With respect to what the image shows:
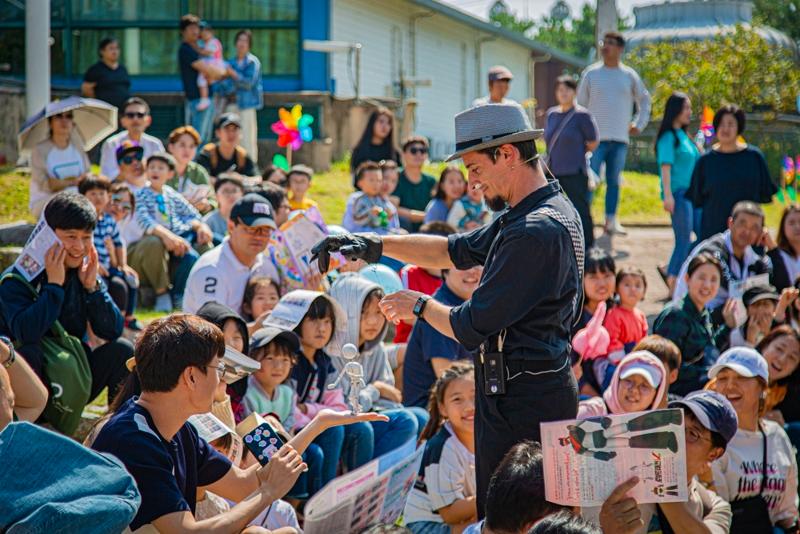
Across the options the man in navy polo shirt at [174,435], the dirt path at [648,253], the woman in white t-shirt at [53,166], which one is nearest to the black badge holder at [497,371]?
the man in navy polo shirt at [174,435]

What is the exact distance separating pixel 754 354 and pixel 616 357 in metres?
0.98

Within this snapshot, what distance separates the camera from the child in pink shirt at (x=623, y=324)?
7047 mm

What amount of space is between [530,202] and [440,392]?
1.56 metres

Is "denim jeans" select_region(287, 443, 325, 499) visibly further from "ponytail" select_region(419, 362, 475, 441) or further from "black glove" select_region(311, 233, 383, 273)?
"black glove" select_region(311, 233, 383, 273)

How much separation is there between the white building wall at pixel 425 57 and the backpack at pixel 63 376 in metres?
15.2

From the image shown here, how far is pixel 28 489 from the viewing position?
2951 mm

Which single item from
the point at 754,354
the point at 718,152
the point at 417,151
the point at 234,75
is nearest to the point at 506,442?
the point at 754,354

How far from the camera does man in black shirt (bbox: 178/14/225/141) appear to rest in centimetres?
1363

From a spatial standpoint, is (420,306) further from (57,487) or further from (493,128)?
(57,487)

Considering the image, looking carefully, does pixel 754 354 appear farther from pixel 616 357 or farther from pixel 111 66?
pixel 111 66

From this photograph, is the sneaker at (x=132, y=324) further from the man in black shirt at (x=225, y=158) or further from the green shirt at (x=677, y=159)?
the green shirt at (x=677, y=159)

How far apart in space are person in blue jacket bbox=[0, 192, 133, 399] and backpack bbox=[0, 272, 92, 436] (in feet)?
0.12

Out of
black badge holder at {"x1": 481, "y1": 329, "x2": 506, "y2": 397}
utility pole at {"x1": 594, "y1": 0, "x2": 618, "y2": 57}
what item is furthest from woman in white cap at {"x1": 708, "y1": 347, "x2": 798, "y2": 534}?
utility pole at {"x1": 594, "y1": 0, "x2": 618, "y2": 57}

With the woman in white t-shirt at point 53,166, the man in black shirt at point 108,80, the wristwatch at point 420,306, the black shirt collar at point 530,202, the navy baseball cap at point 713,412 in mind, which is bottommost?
the navy baseball cap at point 713,412
